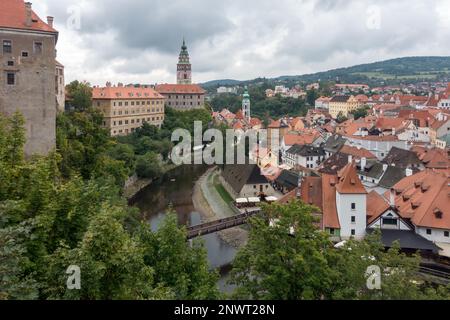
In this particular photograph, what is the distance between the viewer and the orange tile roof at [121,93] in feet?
196


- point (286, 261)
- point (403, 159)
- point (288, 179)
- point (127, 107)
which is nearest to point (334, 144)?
point (403, 159)

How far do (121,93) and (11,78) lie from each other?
42.4m

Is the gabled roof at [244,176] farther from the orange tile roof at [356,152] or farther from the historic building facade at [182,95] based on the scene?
the historic building facade at [182,95]

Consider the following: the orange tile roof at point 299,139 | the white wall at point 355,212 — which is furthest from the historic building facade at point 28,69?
the orange tile roof at point 299,139

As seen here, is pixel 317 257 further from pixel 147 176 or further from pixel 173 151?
pixel 173 151

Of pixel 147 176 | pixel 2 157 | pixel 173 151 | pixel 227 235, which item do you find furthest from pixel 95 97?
pixel 2 157

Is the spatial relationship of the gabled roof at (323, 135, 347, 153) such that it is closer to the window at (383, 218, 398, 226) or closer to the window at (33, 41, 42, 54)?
the window at (383, 218, 398, 226)

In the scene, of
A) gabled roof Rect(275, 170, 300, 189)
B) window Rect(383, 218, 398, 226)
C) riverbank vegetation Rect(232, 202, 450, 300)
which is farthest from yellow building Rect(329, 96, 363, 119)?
riverbank vegetation Rect(232, 202, 450, 300)

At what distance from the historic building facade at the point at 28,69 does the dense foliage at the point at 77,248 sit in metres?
5.20

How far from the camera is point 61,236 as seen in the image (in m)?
10.5

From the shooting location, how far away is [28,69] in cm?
1966

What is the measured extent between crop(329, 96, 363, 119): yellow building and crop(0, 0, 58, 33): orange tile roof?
82688 mm

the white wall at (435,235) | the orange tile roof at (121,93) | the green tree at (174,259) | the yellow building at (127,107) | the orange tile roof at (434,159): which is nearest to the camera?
the green tree at (174,259)
